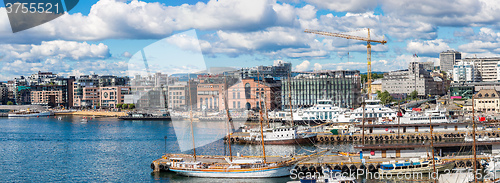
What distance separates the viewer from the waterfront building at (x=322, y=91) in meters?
63.6

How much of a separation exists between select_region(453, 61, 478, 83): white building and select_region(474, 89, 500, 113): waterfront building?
44707 millimetres

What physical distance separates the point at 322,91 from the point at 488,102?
19.9 m

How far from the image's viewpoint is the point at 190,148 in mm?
31969

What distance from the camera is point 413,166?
21.8 metres

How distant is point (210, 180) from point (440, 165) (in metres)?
10.5

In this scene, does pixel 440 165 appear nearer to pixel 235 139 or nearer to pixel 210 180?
pixel 210 180

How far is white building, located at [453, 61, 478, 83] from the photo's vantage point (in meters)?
101

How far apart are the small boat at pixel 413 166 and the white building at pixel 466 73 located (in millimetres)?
86515

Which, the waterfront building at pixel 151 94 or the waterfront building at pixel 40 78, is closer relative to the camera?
the waterfront building at pixel 151 94

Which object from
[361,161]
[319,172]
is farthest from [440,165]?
[319,172]

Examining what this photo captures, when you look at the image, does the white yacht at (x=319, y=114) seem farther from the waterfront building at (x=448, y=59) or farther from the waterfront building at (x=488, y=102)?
the waterfront building at (x=448, y=59)

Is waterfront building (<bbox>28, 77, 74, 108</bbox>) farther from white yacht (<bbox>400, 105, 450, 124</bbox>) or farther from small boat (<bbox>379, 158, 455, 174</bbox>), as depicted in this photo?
small boat (<bbox>379, 158, 455, 174</bbox>)

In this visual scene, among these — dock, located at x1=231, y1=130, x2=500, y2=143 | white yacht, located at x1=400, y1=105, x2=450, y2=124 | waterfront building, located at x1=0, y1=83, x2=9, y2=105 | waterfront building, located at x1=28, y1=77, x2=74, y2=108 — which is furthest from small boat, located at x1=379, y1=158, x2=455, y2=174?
waterfront building, located at x1=0, y1=83, x2=9, y2=105

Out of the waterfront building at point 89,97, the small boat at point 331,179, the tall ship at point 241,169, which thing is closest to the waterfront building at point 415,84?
the waterfront building at point 89,97
